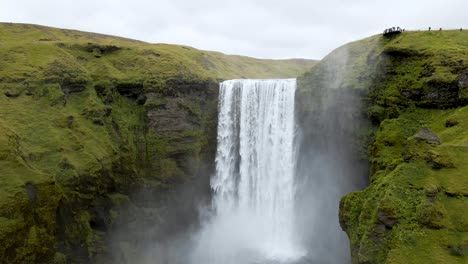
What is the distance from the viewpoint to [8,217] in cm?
3238

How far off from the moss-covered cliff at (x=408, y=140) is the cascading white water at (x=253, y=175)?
5.00 metres

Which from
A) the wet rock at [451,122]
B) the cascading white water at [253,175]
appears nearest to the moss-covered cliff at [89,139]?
the cascading white water at [253,175]

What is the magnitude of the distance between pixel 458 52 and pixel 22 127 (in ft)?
143

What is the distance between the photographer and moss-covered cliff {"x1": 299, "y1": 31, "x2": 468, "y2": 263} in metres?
26.6

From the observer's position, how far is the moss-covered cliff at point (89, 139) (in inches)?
1387

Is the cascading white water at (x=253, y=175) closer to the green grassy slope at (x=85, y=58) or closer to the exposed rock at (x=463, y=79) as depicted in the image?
the green grassy slope at (x=85, y=58)

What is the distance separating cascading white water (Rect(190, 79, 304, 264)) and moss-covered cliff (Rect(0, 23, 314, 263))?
290 centimetres

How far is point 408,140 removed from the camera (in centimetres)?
3192

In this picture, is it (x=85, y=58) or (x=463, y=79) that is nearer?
(x=463, y=79)

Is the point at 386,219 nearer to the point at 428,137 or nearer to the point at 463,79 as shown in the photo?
the point at 428,137

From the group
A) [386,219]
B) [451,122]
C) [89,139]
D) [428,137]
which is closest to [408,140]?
[428,137]

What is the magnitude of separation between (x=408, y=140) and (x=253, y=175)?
25438mm

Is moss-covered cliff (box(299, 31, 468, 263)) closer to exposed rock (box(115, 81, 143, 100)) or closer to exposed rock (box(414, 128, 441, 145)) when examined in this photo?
exposed rock (box(414, 128, 441, 145))

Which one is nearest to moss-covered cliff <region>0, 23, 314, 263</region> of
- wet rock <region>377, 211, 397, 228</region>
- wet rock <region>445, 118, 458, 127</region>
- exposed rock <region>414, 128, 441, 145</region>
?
wet rock <region>377, 211, 397, 228</region>
